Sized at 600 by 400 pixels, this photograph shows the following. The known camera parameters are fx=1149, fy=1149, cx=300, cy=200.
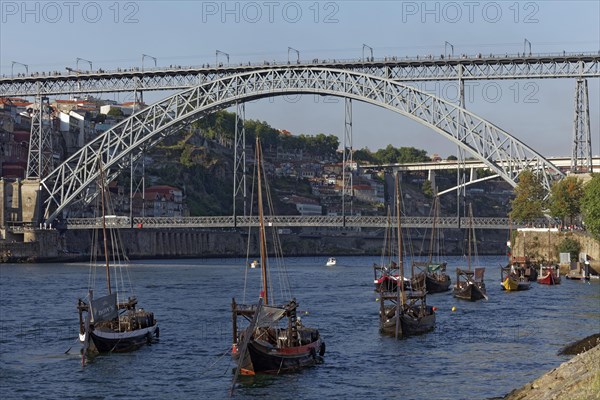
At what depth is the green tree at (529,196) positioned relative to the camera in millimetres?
96875

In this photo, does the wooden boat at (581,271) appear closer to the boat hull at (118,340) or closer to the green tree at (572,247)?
the green tree at (572,247)

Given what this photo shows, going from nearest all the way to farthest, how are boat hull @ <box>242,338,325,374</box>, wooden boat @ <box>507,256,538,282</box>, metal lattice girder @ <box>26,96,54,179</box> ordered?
1. boat hull @ <box>242,338,325,374</box>
2. wooden boat @ <box>507,256,538,282</box>
3. metal lattice girder @ <box>26,96,54,179</box>

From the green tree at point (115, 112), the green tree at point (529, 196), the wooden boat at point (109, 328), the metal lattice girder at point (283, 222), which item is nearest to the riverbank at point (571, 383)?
the wooden boat at point (109, 328)

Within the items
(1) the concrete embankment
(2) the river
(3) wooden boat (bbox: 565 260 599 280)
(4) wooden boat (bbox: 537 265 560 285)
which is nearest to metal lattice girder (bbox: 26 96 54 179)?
(1) the concrete embankment

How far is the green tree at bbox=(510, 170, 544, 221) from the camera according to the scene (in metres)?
96.9

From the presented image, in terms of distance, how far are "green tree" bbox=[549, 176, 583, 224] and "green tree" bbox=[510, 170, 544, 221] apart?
372 centimetres

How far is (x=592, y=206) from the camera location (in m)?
83.2

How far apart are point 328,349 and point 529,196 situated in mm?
56452

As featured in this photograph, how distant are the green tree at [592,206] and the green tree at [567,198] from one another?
15.2 feet

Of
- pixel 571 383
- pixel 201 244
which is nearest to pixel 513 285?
pixel 571 383

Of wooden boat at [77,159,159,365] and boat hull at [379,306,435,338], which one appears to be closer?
wooden boat at [77,159,159,365]

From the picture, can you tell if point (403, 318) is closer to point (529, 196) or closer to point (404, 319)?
point (404, 319)

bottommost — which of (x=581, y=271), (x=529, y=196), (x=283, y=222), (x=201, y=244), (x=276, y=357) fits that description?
(x=276, y=357)

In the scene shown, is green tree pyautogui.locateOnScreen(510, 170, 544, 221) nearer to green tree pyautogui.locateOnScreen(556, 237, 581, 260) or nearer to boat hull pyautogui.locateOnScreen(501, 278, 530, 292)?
green tree pyautogui.locateOnScreen(556, 237, 581, 260)
